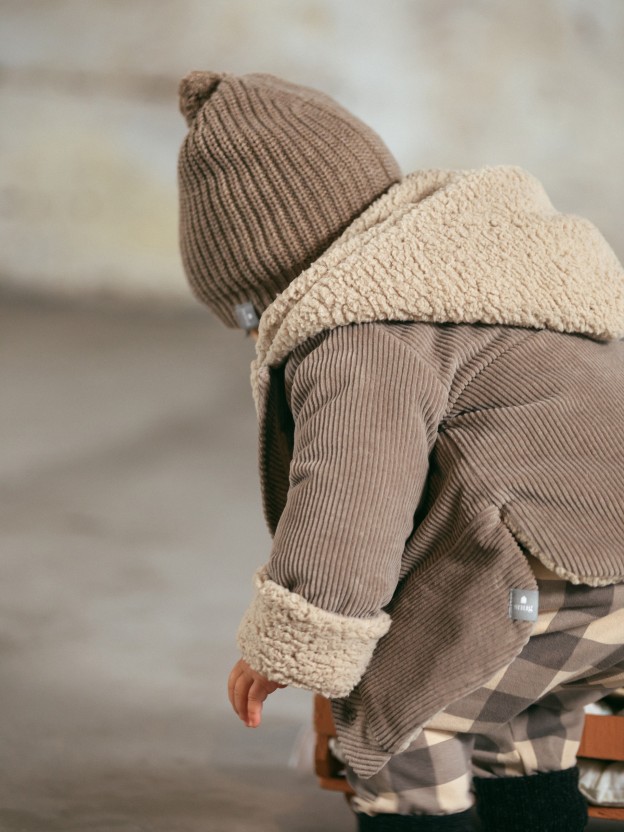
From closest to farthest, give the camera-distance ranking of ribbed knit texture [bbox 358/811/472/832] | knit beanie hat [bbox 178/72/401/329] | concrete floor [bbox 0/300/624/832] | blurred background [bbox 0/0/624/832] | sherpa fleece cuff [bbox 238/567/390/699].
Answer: sherpa fleece cuff [bbox 238/567/390/699] → ribbed knit texture [bbox 358/811/472/832] → knit beanie hat [bbox 178/72/401/329] → concrete floor [bbox 0/300/624/832] → blurred background [bbox 0/0/624/832]

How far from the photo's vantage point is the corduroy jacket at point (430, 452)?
0.79 metres

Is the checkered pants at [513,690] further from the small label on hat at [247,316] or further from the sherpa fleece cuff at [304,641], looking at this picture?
the small label on hat at [247,316]

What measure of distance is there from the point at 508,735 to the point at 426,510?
226 millimetres

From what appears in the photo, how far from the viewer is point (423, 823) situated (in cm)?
87

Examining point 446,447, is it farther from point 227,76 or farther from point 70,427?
point 70,427

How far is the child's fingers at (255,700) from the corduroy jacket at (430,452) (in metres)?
0.03

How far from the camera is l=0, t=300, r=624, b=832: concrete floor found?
3.69 ft

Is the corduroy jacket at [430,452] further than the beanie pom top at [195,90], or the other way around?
the beanie pom top at [195,90]

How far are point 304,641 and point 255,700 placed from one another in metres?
0.09

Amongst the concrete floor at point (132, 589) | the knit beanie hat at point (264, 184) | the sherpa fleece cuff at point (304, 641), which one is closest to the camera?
the sherpa fleece cuff at point (304, 641)

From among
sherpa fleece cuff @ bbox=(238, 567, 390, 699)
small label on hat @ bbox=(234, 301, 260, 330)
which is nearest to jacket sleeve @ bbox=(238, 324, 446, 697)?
sherpa fleece cuff @ bbox=(238, 567, 390, 699)

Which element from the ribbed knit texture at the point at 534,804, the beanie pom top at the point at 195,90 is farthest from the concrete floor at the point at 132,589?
the beanie pom top at the point at 195,90

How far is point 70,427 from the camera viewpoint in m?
2.47

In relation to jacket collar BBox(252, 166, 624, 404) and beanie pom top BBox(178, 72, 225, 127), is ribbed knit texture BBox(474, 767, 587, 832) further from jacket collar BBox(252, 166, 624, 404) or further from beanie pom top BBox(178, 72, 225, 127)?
beanie pom top BBox(178, 72, 225, 127)
